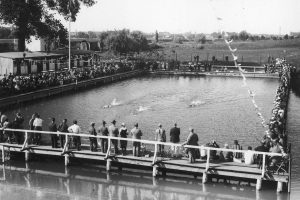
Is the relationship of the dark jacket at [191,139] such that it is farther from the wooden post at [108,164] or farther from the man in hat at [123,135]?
the wooden post at [108,164]

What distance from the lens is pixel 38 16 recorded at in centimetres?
5781

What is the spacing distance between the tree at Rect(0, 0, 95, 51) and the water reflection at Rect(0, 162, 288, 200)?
1486 inches

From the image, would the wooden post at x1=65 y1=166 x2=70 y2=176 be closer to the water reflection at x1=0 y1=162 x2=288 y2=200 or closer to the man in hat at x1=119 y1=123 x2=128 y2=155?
A: the water reflection at x1=0 y1=162 x2=288 y2=200

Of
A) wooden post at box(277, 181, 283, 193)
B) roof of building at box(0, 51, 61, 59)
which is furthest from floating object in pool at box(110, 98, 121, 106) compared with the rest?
wooden post at box(277, 181, 283, 193)

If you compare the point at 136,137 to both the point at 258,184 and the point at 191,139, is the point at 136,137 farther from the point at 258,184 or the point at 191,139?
the point at 258,184

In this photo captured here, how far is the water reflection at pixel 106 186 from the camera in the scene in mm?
17172

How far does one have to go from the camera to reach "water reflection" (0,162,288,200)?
17172mm

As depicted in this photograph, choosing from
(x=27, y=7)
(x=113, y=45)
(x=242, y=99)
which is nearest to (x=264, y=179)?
(x=242, y=99)

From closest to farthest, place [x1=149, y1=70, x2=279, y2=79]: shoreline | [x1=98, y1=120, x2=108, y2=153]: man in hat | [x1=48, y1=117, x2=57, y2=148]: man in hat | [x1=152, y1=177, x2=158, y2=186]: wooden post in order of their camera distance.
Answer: [x1=152, y1=177, x2=158, y2=186]: wooden post < [x1=98, y1=120, x2=108, y2=153]: man in hat < [x1=48, y1=117, x2=57, y2=148]: man in hat < [x1=149, y1=70, x2=279, y2=79]: shoreline

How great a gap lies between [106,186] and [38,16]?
44.3 meters

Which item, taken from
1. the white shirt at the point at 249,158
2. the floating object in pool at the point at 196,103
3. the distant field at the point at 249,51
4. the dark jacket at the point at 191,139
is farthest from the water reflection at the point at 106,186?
the distant field at the point at 249,51

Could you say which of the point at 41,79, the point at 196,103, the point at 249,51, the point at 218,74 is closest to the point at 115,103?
the point at 196,103

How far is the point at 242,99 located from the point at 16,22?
3215 centimetres

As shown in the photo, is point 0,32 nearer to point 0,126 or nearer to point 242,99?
point 242,99
